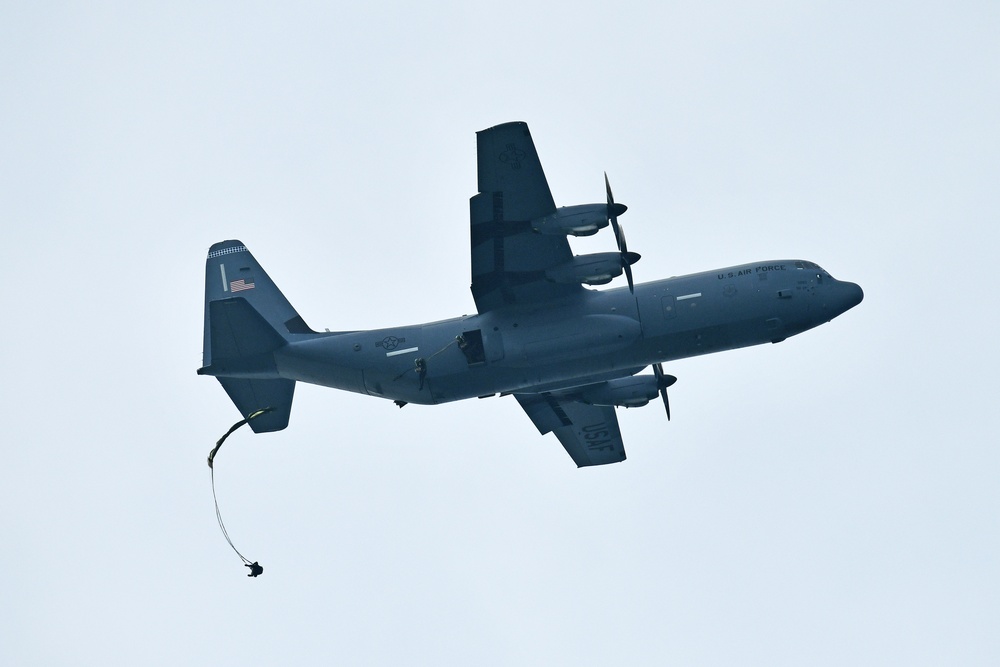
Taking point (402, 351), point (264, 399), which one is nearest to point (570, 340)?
point (402, 351)

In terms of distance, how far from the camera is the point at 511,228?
31.0 meters

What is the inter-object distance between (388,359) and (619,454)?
30.6 feet

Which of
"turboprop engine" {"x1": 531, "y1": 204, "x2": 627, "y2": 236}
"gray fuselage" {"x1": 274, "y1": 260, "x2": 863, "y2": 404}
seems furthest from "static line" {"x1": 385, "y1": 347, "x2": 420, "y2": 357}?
"turboprop engine" {"x1": 531, "y1": 204, "x2": 627, "y2": 236}

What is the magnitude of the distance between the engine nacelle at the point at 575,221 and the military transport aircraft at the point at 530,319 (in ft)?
0.09

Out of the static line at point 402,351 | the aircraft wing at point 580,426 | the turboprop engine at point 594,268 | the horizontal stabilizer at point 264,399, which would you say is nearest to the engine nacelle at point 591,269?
the turboprop engine at point 594,268

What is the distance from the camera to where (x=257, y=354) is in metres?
33.3

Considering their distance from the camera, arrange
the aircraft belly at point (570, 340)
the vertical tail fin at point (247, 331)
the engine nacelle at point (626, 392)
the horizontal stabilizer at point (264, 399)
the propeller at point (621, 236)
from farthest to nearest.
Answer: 1. the engine nacelle at point (626, 392)
2. the horizontal stabilizer at point (264, 399)
3. the vertical tail fin at point (247, 331)
4. the aircraft belly at point (570, 340)
5. the propeller at point (621, 236)

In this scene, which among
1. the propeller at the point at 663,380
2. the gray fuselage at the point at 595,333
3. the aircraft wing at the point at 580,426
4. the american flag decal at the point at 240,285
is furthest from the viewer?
the aircraft wing at the point at 580,426

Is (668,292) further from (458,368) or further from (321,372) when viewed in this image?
(321,372)

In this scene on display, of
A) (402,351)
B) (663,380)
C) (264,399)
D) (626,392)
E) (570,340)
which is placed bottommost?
(626,392)

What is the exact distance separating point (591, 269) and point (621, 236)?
1148mm

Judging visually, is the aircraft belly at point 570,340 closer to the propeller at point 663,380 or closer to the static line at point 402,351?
the static line at point 402,351

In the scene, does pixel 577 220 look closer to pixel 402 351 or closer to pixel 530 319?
pixel 530 319

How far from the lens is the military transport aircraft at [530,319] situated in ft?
99.8
